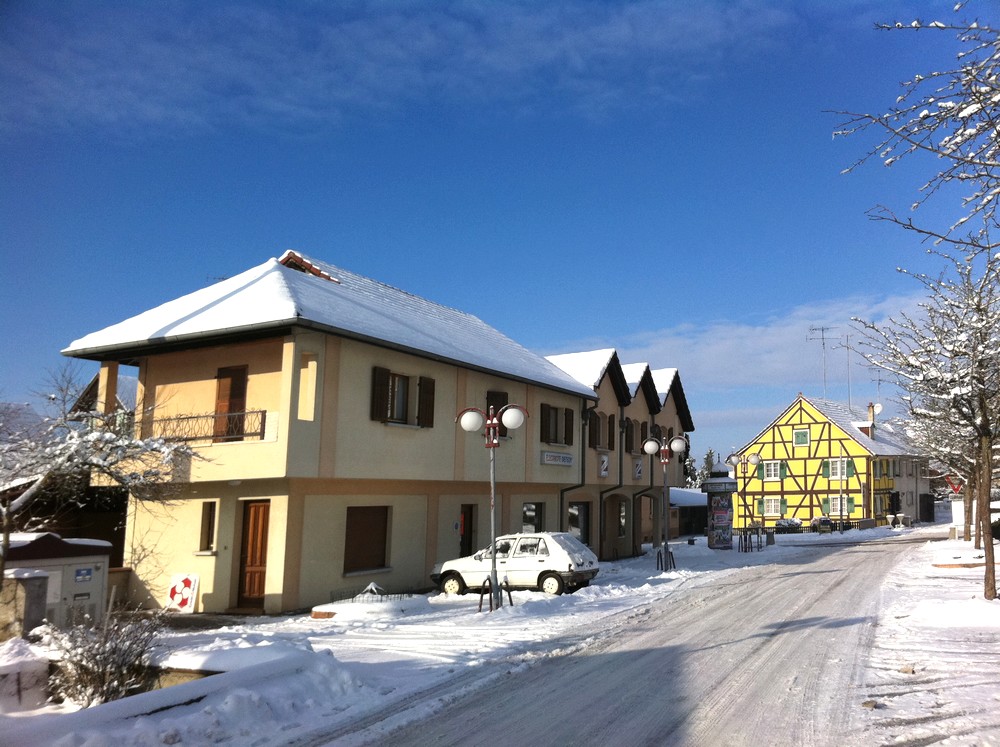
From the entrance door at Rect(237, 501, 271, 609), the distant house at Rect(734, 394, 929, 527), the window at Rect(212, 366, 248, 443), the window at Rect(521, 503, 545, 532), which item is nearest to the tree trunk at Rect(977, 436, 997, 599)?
the window at Rect(521, 503, 545, 532)

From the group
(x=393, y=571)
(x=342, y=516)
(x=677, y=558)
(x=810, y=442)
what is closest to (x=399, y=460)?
(x=342, y=516)

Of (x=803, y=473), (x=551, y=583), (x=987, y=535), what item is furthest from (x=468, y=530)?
(x=803, y=473)

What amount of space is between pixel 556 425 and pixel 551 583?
9.75 meters

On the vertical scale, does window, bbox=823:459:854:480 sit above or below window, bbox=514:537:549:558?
above

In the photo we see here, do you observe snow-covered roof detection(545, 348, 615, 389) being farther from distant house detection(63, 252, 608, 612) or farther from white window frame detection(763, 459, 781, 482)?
white window frame detection(763, 459, 781, 482)

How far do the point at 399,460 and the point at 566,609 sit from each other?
224 inches

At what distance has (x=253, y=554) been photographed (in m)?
17.9

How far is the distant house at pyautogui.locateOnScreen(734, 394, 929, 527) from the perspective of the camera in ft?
190

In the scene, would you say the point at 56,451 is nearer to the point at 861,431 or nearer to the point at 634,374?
the point at 634,374

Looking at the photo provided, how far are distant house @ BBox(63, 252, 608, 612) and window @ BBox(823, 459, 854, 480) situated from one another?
4396cm

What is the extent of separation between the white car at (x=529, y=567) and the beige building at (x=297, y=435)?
202 cm

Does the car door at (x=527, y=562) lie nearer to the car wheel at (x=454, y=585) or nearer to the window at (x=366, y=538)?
the car wheel at (x=454, y=585)

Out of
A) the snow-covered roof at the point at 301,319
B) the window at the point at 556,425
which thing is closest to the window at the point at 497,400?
the snow-covered roof at the point at 301,319

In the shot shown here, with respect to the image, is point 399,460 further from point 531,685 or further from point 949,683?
point 949,683
